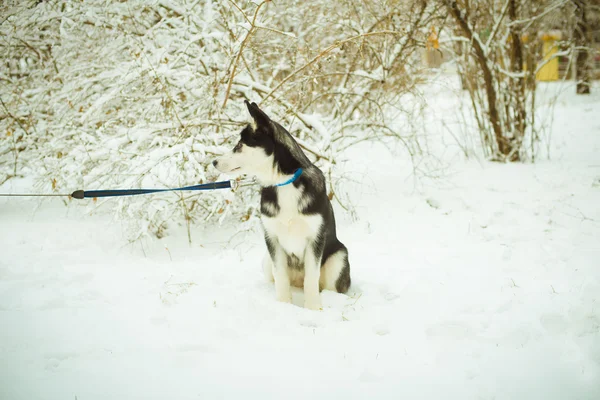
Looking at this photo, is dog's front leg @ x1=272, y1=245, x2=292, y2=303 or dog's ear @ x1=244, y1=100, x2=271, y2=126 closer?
dog's ear @ x1=244, y1=100, x2=271, y2=126

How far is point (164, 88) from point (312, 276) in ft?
8.68

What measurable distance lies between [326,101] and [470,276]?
12.4 feet

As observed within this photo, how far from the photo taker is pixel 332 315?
2.81 metres

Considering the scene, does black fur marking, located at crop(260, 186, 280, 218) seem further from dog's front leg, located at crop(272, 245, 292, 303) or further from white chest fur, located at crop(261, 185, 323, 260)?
dog's front leg, located at crop(272, 245, 292, 303)

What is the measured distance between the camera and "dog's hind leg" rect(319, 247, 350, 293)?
313 cm

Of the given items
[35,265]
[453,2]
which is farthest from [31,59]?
[453,2]

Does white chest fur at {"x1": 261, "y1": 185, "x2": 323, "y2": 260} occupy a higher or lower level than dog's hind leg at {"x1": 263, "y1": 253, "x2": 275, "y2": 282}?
higher

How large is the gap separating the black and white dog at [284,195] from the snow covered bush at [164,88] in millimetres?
1432

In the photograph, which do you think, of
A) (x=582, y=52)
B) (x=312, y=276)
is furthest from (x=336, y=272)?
(x=582, y=52)

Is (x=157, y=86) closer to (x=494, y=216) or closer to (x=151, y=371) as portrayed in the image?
(x=151, y=371)

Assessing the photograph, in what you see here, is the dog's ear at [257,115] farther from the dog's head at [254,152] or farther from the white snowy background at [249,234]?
the white snowy background at [249,234]

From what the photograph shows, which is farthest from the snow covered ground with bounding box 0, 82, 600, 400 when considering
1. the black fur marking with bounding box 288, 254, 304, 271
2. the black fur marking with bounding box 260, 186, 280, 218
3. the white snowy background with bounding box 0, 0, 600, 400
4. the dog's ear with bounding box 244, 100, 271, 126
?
the dog's ear with bounding box 244, 100, 271, 126

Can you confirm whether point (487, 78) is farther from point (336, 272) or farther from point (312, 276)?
point (312, 276)

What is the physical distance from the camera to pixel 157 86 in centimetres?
467
